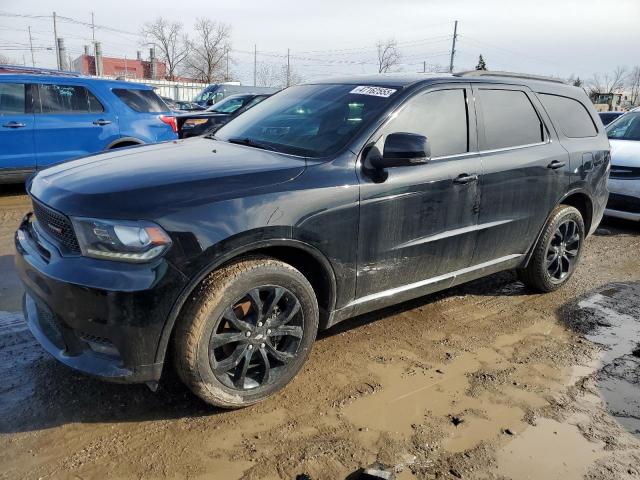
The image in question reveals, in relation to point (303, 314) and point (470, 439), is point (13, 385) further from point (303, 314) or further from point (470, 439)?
point (470, 439)

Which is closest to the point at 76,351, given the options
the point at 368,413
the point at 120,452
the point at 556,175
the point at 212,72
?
the point at 120,452

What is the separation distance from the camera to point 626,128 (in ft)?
27.2

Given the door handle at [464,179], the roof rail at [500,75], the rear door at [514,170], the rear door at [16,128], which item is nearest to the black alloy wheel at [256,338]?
the door handle at [464,179]

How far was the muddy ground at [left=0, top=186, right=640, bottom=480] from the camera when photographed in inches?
96.2

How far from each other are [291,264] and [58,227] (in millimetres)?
1208

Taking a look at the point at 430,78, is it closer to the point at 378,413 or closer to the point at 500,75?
the point at 500,75

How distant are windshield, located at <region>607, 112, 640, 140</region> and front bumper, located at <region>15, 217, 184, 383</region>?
8040mm

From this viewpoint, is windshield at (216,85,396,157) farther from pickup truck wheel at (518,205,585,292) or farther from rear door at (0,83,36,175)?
rear door at (0,83,36,175)

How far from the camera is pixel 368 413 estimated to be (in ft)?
9.32

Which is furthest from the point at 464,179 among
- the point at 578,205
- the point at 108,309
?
the point at 108,309

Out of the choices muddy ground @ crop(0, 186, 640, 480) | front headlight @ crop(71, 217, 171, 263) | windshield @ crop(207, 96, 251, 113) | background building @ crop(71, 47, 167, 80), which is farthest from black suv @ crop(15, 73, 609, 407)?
background building @ crop(71, 47, 167, 80)

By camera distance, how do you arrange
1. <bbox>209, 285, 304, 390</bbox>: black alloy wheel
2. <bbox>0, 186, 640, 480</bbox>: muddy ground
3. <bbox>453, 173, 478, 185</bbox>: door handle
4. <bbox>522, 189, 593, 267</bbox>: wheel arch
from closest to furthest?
<bbox>0, 186, 640, 480</bbox>: muddy ground, <bbox>209, 285, 304, 390</bbox>: black alloy wheel, <bbox>453, 173, 478, 185</bbox>: door handle, <bbox>522, 189, 593, 267</bbox>: wheel arch

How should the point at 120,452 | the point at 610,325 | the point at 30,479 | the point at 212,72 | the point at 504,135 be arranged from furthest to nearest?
the point at 212,72
the point at 610,325
the point at 504,135
the point at 120,452
the point at 30,479

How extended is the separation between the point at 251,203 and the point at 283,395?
1149 mm
